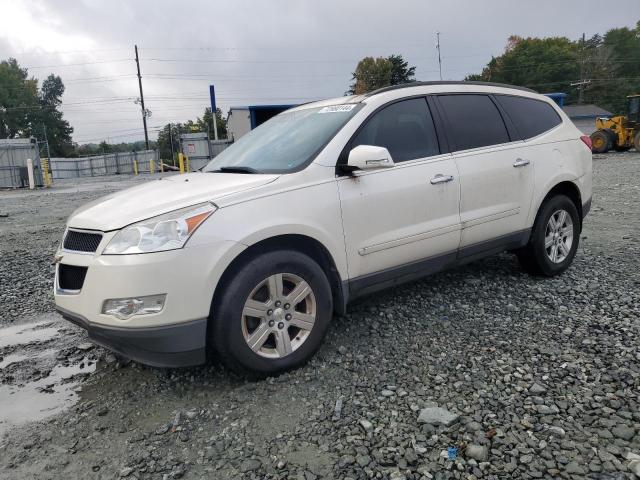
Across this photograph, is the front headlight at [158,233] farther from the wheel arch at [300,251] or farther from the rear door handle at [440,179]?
the rear door handle at [440,179]

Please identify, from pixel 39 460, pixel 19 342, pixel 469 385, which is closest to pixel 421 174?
pixel 469 385

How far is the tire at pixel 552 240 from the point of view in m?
4.68

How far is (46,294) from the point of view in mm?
5324

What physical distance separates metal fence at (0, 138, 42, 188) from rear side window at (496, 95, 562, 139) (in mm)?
26592

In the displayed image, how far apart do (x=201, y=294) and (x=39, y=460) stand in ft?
3.74

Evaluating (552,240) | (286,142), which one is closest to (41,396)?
(286,142)

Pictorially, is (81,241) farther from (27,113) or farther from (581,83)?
(27,113)

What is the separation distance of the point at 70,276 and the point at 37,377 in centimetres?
93

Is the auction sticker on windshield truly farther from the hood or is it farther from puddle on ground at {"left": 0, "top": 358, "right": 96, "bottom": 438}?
puddle on ground at {"left": 0, "top": 358, "right": 96, "bottom": 438}

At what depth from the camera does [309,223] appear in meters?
3.21

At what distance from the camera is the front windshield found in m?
3.52

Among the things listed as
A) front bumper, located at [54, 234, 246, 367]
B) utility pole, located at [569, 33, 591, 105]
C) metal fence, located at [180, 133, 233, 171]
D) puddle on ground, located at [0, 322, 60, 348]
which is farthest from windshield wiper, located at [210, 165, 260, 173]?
utility pole, located at [569, 33, 591, 105]

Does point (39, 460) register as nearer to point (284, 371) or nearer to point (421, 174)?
→ point (284, 371)

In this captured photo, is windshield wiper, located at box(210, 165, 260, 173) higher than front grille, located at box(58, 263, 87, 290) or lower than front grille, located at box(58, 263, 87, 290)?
higher
